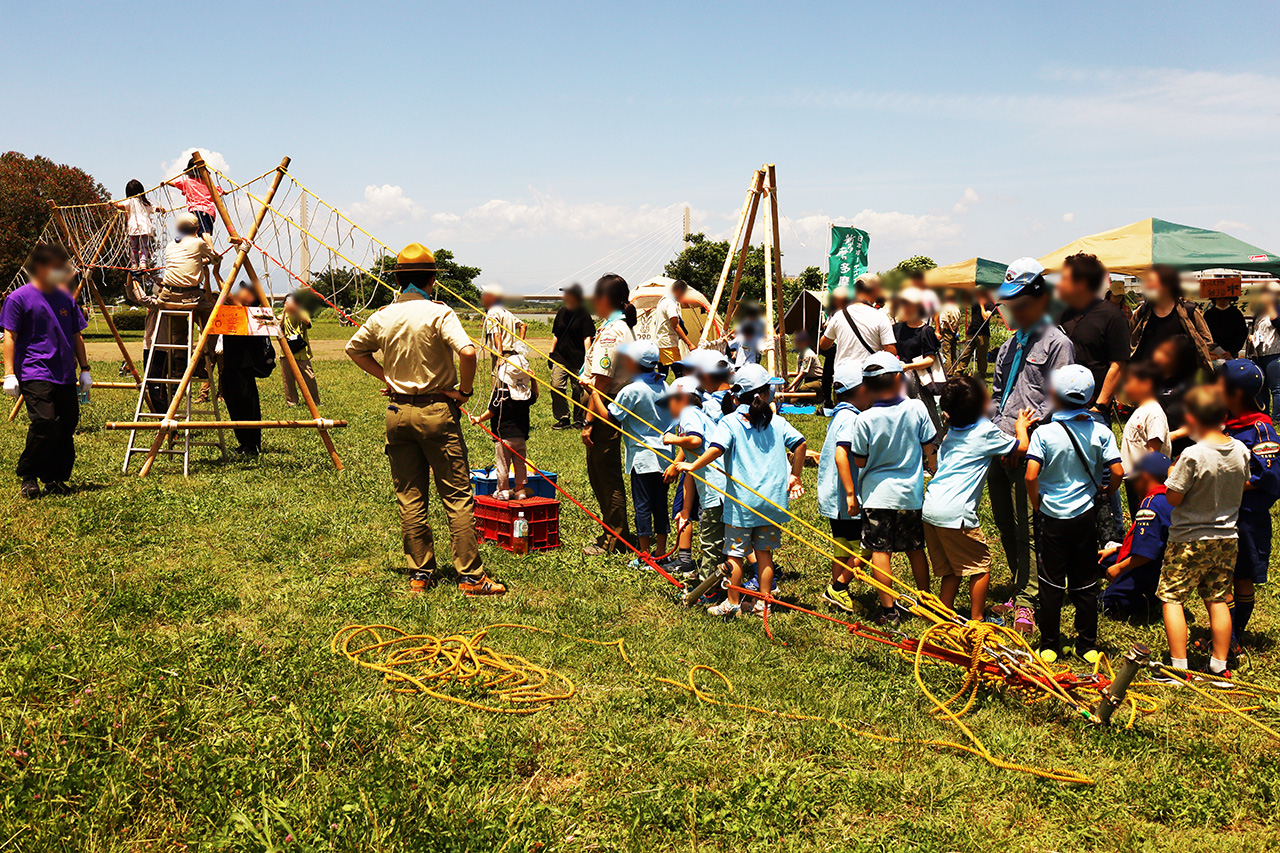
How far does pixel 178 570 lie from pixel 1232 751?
19.6 feet

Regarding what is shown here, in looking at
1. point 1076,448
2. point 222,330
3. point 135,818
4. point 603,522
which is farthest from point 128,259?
point 1076,448

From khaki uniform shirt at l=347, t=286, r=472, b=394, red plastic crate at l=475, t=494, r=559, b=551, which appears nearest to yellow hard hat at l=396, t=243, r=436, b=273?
khaki uniform shirt at l=347, t=286, r=472, b=394

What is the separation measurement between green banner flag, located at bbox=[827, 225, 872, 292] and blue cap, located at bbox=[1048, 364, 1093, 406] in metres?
8.61

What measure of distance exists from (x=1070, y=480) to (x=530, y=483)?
14.3 ft

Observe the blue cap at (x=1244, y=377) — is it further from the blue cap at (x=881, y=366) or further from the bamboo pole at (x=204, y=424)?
the bamboo pole at (x=204, y=424)

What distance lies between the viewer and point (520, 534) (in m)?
6.61

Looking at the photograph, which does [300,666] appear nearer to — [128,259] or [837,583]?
[837,583]

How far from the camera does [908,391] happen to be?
20.7ft

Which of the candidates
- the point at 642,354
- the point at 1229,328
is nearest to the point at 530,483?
the point at 642,354

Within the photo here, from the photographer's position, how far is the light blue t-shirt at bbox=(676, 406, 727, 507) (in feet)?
18.1

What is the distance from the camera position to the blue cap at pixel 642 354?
6340mm

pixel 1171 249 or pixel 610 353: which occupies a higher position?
pixel 1171 249

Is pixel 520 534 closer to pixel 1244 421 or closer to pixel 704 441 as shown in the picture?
pixel 704 441

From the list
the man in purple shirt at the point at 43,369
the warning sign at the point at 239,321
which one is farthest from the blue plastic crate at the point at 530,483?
the man in purple shirt at the point at 43,369
